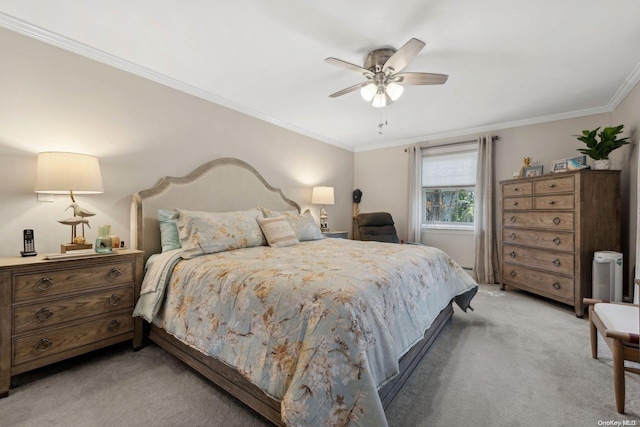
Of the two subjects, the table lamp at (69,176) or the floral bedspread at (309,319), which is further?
the table lamp at (69,176)

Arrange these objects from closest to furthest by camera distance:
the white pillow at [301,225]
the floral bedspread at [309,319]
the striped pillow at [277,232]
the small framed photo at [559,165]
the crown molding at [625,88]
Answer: the floral bedspread at [309,319] < the crown molding at [625,88] < the striped pillow at [277,232] < the white pillow at [301,225] < the small framed photo at [559,165]

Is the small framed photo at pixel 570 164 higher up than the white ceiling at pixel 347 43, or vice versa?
the white ceiling at pixel 347 43

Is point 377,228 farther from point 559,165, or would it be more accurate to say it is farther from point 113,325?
point 113,325

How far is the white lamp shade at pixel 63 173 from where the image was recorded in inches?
74.4

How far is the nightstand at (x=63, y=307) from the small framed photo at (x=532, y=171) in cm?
456

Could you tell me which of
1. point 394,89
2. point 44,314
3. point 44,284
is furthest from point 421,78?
point 44,314

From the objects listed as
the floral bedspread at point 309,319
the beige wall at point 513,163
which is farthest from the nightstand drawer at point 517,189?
the floral bedspread at point 309,319

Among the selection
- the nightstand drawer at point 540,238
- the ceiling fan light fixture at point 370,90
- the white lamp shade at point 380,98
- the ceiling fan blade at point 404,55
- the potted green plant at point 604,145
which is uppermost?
the ceiling fan blade at point 404,55

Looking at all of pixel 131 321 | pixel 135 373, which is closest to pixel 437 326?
pixel 135 373

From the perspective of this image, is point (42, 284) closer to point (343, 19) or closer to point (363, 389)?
point (363, 389)

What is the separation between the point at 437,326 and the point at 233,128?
3.09 metres

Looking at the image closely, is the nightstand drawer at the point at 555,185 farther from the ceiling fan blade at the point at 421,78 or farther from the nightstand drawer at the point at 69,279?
the nightstand drawer at the point at 69,279

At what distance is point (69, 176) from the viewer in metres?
1.93

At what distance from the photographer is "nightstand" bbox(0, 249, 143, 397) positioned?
1637 millimetres
